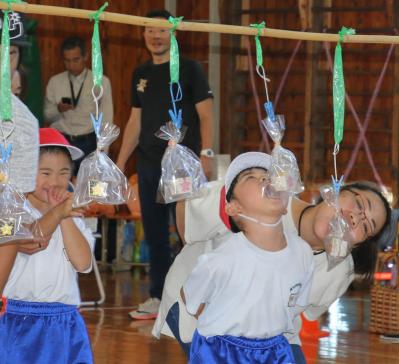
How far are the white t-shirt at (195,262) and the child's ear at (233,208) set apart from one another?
0.09 metres

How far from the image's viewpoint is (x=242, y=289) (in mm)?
2660

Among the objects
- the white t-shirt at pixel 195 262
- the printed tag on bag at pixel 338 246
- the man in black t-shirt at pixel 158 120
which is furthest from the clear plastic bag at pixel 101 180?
the man in black t-shirt at pixel 158 120

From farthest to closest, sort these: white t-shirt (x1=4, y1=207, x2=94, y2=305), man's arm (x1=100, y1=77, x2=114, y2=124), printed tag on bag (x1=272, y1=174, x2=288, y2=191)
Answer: man's arm (x1=100, y1=77, x2=114, y2=124) → white t-shirt (x1=4, y1=207, x2=94, y2=305) → printed tag on bag (x1=272, y1=174, x2=288, y2=191)

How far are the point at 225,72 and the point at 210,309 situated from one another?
7.85m

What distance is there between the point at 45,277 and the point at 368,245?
97 centimetres

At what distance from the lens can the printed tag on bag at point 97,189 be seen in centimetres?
249

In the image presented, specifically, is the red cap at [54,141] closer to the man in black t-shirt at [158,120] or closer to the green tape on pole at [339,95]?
the green tape on pole at [339,95]

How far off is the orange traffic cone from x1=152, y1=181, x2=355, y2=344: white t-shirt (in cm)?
223

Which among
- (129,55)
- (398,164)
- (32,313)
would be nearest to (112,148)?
(129,55)

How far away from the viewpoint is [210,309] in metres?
2.70

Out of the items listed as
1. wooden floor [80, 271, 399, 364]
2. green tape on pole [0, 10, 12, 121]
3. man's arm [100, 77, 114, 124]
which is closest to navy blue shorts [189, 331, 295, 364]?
green tape on pole [0, 10, 12, 121]

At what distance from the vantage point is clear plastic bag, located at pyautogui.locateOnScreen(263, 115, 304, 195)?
8.60 ft

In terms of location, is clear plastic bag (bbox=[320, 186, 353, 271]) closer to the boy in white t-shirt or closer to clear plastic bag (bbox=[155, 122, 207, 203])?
the boy in white t-shirt

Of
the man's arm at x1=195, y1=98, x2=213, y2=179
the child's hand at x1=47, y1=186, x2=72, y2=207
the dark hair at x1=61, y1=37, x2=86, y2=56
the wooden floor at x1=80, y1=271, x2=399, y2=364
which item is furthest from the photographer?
the dark hair at x1=61, y1=37, x2=86, y2=56
